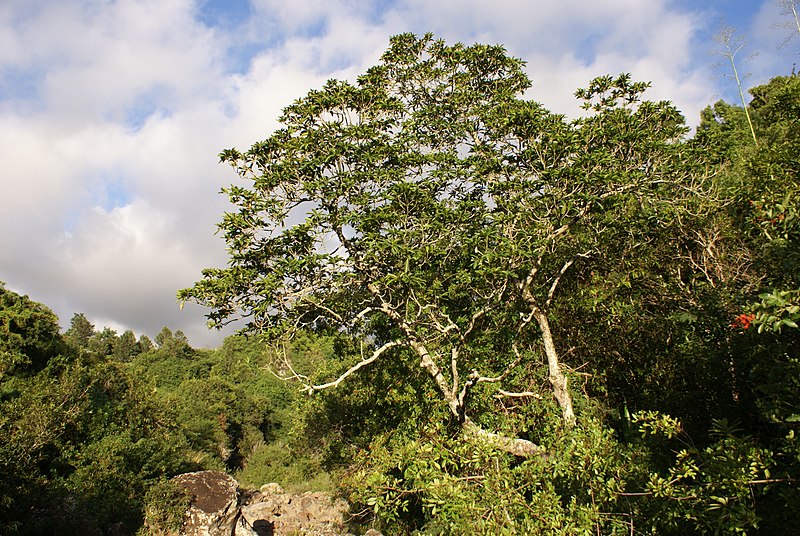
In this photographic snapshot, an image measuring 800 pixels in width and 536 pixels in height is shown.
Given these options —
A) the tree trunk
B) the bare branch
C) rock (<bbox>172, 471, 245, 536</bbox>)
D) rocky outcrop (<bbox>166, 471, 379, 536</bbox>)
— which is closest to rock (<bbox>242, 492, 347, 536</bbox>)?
rocky outcrop (<bbox>166, 471, 379, 536</bbox>)

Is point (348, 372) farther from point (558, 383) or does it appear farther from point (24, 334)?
point (24, 334)

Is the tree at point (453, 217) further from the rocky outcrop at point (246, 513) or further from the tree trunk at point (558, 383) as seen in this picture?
the rocky outcrop at point (246, 513)

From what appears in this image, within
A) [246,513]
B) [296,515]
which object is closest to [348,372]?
[246,513]

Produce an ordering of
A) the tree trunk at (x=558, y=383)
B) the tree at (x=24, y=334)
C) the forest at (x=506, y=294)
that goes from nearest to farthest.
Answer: the forest at (x=506, y=294), the tree trunk at (x=558, y=383), the tree at (x=24, y=334)

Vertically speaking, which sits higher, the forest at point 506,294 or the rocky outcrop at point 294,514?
the forest at point 506,294

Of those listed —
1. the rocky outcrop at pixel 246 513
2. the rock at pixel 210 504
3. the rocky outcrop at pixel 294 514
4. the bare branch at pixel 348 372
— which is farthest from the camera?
the rocky outcrop at pixel 294 514

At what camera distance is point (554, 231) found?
9.95 m

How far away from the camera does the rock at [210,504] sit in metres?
17.4

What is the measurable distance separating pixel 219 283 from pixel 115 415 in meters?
18.1

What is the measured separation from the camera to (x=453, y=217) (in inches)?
380

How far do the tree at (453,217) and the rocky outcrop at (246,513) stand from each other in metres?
8.62

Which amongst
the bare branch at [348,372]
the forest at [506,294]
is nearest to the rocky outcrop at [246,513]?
the forest at [506,294]

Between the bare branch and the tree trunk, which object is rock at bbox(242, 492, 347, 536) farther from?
the tree trunk

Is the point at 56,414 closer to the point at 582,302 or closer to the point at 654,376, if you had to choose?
the point at 582,302
